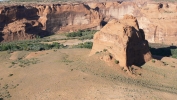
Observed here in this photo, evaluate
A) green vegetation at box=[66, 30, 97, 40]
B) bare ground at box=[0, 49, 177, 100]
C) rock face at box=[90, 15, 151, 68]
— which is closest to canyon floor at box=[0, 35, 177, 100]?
bare ground at box=[0, 49, 177, 100]

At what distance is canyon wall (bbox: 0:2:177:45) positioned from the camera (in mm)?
70750

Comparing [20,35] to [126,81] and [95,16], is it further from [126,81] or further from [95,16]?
[126,81]

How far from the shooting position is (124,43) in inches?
1561

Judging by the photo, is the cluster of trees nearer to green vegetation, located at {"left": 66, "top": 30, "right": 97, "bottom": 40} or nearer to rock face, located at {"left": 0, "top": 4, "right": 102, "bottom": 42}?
green vegetation, located at {"left": 66, "top": 30, "right": 97, "bottom": 40}

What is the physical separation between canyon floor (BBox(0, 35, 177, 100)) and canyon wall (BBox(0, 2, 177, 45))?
924 inches

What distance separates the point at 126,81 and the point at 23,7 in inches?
2265

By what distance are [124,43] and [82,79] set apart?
29.5 ft

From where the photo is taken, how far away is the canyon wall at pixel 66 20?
70750 millimetres

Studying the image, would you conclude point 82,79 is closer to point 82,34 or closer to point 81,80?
point 81,80

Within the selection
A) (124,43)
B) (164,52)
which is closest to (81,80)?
(124,43)

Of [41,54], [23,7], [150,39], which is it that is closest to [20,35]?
[23,7]

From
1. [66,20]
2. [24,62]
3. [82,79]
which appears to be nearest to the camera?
[82,79]

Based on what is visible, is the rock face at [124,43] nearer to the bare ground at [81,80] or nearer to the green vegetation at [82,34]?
the bare ground at [81,80]

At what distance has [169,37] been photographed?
7006 cm
